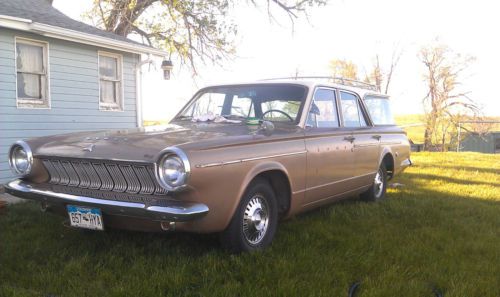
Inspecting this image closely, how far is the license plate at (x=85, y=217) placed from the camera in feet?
11.1

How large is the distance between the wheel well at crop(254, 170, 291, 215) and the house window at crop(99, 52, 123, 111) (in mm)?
6969

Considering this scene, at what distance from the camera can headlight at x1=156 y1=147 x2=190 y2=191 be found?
3.11m

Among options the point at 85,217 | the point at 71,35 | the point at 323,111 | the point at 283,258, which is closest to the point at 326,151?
the point at 323,111

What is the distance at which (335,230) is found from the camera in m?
4.62

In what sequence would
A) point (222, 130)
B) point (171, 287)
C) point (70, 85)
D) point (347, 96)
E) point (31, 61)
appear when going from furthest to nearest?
point (70, 85) < point (31, 61) < point (347, 96) < point (222, 130) < point (171, 287)

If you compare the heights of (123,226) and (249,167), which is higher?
(249,167)

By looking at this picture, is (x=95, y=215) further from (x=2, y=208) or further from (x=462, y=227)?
(x=462, y=227)

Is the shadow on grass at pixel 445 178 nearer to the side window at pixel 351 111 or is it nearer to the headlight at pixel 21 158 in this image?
the side window at pixel 351 111

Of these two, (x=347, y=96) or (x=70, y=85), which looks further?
(x=70, y=85)

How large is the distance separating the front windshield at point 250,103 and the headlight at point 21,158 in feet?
5.71

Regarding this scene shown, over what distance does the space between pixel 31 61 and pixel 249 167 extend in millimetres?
6707

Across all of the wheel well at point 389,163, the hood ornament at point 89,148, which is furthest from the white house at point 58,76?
the wheel well at point 389,163

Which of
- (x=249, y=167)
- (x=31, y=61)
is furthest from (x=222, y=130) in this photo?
(x=31, y=61)

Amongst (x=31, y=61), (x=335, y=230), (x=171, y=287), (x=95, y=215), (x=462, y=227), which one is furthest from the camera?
(x=31, y=61)
